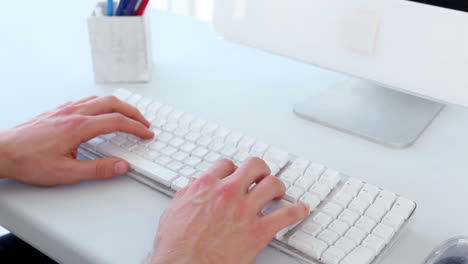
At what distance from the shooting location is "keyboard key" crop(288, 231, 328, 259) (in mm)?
499

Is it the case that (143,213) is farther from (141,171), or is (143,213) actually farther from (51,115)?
(51,115)

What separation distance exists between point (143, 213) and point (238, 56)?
0.46m

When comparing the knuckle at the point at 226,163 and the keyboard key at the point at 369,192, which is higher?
the knuckle at the point at 226,163

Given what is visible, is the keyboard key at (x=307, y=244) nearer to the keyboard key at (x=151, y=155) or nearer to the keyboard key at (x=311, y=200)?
the keyboard key at (x=311, y=200)

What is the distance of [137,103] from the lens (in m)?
0.75

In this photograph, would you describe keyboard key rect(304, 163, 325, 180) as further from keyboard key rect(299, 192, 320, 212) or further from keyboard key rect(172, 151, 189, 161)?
keyboard key rect(172, 151, 189, 161)

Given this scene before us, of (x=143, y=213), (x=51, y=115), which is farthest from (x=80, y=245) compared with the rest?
(x=51, y=115)

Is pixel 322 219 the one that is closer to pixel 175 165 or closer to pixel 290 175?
pixel 290 175

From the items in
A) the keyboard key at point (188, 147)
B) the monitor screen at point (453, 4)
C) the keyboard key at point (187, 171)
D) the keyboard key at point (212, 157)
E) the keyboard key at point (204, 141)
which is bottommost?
the keyboard key at point (187, 171)

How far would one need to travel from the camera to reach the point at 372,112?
77cm

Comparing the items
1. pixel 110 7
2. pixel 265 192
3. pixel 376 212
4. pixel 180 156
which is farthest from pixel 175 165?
pixel 110 7

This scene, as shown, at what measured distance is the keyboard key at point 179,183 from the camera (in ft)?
1.92

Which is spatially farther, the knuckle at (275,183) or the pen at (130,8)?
the pen at (130,8)

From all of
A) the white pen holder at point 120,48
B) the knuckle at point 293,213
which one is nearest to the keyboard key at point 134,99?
the white pen holder at point 120,48
